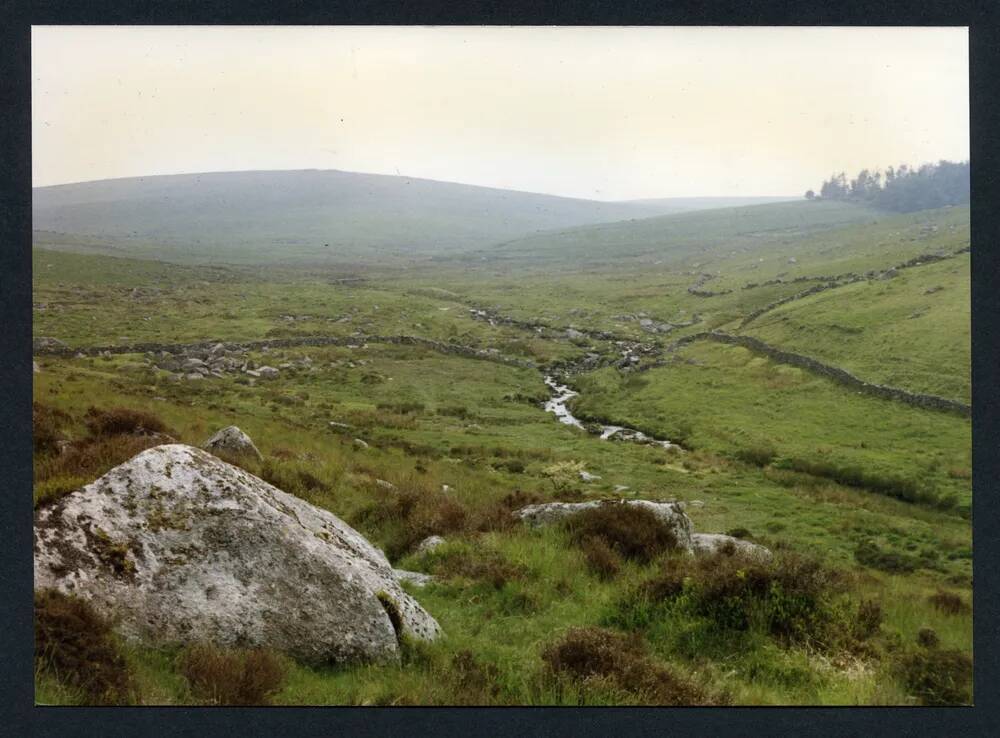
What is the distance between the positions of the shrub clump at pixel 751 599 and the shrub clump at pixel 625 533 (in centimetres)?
134

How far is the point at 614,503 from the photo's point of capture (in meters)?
9.46

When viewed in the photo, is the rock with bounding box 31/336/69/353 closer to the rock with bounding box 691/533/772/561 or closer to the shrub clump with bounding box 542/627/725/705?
the shrub clump with bounding box 542/627/725/705

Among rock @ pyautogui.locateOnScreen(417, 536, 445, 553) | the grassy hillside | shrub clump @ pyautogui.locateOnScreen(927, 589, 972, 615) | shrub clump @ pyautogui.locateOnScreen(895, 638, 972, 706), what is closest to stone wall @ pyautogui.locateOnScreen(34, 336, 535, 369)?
rock @ pyautogui.locateOnScreen(417, 536, 445, 553)

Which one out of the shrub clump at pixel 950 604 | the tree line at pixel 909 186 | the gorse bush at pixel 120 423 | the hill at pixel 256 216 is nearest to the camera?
the shrub clump at pixel 950 604

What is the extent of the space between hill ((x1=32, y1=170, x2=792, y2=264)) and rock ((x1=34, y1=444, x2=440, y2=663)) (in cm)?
624

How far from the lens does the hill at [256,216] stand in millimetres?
15609

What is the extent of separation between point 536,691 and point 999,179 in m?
9.50

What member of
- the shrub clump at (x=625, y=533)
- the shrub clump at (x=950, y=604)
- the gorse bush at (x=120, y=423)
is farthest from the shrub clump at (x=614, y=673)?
the gorse bush at (x=120, y=423)

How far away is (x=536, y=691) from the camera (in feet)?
20.3

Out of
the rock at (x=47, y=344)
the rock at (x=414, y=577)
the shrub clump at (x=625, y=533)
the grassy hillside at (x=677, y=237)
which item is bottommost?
the rock at (x=414, y=577)

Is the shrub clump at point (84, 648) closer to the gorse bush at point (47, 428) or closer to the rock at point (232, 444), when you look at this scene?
the gorse bush at point (47, 428)

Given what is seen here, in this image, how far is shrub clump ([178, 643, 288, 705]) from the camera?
5.64 metres

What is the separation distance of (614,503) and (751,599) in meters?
3.00

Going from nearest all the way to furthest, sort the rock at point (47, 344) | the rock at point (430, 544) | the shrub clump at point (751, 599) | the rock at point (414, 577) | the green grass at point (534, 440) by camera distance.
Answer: the green grass at point (534, 440)
the shrub clump at point (751, 599)
the rock at point (414, 577)
the rock at point (430, 544)
the rock at point (47, 344)
